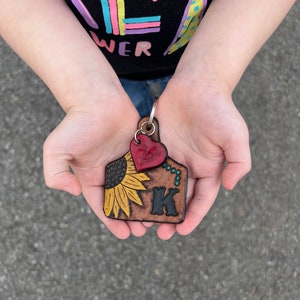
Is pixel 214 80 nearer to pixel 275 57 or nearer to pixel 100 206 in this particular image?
pixel 100 206

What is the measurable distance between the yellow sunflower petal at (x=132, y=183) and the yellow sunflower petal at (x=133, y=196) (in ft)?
0.04

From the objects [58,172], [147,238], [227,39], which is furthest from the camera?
[147,238]

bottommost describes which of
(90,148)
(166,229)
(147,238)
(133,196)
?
(147,238)

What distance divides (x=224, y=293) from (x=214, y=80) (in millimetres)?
915

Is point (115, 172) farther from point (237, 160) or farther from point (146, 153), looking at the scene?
point (237, 160)

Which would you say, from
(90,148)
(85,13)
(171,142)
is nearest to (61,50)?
(85,13)

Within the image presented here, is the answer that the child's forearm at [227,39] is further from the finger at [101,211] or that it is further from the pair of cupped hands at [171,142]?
the finger at [101,211]

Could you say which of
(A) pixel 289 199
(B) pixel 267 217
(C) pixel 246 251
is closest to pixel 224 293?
(C) pixel 246 251

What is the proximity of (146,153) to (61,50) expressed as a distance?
1.11ft

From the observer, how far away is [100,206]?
1.27 m

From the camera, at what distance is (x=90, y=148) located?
1.15 metres

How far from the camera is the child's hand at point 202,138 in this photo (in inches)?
44.1

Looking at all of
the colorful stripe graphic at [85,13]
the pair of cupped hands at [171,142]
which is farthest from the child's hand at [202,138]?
the colorful stripe graphic at [85,13]

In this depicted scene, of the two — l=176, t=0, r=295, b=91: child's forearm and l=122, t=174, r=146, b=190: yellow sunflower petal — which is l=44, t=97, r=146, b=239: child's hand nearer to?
l=122, t=174, r=146, b=190: yellow sunflower petal
